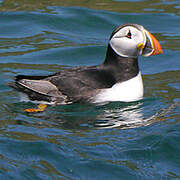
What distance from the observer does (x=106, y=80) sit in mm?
6082

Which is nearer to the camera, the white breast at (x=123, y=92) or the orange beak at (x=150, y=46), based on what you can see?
the white breast at (x=123, y=92)

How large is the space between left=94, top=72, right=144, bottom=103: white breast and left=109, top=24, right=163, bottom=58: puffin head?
35cm

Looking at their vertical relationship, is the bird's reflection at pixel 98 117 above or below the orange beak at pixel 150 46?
below

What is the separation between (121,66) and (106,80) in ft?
1.04

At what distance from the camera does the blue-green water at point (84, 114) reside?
4.72 m

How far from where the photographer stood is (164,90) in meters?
7.15

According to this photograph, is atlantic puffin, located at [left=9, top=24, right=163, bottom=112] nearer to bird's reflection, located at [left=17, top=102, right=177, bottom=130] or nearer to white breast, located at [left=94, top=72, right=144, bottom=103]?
white breast, located at [left=94, top=72, right=144, bottom=103]

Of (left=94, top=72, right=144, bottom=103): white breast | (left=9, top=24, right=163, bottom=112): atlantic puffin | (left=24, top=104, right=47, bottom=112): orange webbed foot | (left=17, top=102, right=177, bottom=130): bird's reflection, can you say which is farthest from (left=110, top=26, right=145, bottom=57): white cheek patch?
(left=24, top=104, right=47, bottom=112): orange webbed foot

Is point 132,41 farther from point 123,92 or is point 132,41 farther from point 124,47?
point 123,92

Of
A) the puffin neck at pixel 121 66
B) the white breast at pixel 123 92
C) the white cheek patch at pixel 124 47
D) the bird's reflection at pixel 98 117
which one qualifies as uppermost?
the white cheek patch at pixel 124 47

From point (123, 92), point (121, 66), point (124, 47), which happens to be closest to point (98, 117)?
point (123, 92)

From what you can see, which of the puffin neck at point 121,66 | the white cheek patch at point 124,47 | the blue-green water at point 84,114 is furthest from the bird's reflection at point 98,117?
the white cheek patch at point 124,47

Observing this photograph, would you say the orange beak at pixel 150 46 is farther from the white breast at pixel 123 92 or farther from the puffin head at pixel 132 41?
the white breast at pixel 123 92

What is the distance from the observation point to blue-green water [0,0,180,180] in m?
4.72
